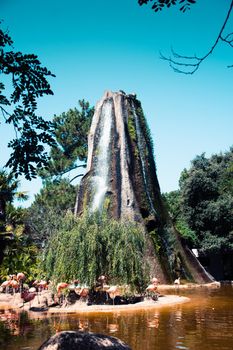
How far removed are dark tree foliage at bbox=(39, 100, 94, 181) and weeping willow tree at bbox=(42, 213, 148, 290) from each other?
28.6 m

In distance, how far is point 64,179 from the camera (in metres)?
46.2

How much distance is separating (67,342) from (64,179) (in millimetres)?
40176

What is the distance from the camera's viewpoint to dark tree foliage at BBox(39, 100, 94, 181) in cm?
4522

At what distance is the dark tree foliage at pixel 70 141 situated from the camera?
148ft

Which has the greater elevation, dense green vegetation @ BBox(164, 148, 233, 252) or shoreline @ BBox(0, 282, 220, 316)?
dense green vegetation @ BBox(164, 148, 233, 252)

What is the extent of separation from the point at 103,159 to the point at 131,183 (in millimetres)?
3379

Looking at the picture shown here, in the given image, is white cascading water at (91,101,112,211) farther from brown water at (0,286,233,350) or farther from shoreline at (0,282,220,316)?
brown water at (0,286,233,350)

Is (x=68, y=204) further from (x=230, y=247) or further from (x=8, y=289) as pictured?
(x=8, y=289)

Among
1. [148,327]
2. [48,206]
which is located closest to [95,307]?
[148,327]

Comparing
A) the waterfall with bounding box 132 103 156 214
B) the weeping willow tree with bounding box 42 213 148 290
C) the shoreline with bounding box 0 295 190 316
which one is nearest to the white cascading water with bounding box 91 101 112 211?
the waterfall with bounding box 132 103 156 214

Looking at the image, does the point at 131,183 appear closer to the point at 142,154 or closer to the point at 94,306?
the point at 142,154

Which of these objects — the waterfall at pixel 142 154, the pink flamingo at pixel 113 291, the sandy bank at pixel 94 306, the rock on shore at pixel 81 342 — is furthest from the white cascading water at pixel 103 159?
the rock on shore at pixel 81 342

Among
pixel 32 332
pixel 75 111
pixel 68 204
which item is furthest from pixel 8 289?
pixel 75 111

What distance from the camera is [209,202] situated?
117ft
